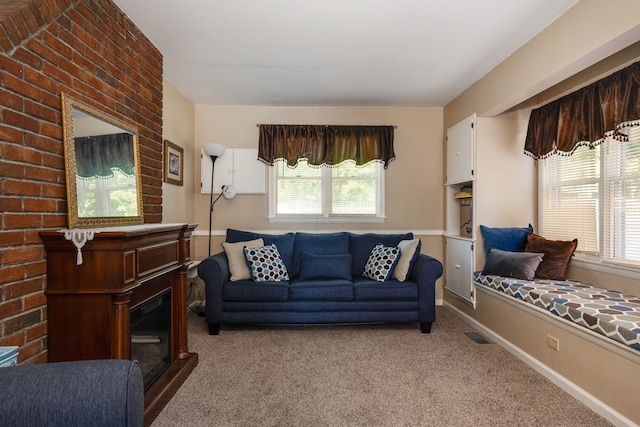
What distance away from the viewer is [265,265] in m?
3.49

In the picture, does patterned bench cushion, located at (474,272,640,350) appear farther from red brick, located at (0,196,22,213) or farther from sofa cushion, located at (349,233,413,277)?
red brick, located at (0,196,22,213)

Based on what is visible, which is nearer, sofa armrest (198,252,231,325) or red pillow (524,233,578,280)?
red pillow (524,233,578,280)

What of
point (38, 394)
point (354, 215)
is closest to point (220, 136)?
point (354, 215)

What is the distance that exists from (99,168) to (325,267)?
224 centimetres

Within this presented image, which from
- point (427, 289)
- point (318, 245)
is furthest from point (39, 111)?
point (427, 289)

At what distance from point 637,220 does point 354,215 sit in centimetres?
267

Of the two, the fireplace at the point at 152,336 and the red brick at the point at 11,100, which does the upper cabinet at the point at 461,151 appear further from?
the red brick at the point at 11,100

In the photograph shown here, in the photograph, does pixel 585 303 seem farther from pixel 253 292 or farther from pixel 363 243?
pixel 253 292

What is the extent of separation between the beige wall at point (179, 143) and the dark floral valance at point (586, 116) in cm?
365

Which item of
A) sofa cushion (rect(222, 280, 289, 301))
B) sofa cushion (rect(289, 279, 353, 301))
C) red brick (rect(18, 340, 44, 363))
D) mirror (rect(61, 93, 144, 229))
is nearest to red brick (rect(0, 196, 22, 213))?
mirror (rect(61, 93, 144, 229))

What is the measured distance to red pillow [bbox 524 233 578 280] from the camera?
2.98 meters

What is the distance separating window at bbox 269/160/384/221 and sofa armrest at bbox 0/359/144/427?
333cm

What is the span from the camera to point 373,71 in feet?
10.8

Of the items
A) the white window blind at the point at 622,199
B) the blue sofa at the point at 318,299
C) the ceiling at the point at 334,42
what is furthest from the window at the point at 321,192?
the white window blind at the point at 622,199
